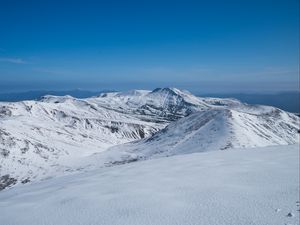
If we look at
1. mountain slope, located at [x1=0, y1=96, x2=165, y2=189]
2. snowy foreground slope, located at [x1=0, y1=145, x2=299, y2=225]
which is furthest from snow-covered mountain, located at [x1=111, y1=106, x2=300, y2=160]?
snowy foreground slope, located at [x1=0, y1=145, x2=299, y2=225]

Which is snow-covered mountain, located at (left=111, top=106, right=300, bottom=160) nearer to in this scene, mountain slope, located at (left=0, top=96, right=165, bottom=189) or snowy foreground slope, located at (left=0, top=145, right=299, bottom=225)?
mountain slope, located at (left=0, top=96, right=165, bottom=189)

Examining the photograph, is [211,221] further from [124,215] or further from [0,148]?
[0,148]

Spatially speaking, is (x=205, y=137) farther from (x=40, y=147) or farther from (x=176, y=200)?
(x=176, y=200)

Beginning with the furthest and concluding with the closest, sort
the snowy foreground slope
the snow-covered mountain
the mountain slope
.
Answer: the snow-covered mountain < the mountain slope < the snowy foreground slope

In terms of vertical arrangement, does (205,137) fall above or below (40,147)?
above

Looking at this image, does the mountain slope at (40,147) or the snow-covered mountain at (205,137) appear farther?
the snow-covered mountain at (205,137)


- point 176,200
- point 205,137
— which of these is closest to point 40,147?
point 205,137

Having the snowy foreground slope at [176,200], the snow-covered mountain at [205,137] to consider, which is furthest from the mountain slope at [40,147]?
the snowy foreground slope at [176,200]

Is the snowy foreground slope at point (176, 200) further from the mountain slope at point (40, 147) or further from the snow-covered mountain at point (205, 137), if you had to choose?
the mountain slope at point (40, 147)

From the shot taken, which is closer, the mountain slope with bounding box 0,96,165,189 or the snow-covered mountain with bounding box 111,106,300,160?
the mountain slope with bounding box 0,96,165,189

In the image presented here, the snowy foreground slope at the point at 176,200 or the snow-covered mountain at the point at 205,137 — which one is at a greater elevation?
the snowy foreground slope at the point at 176,200
